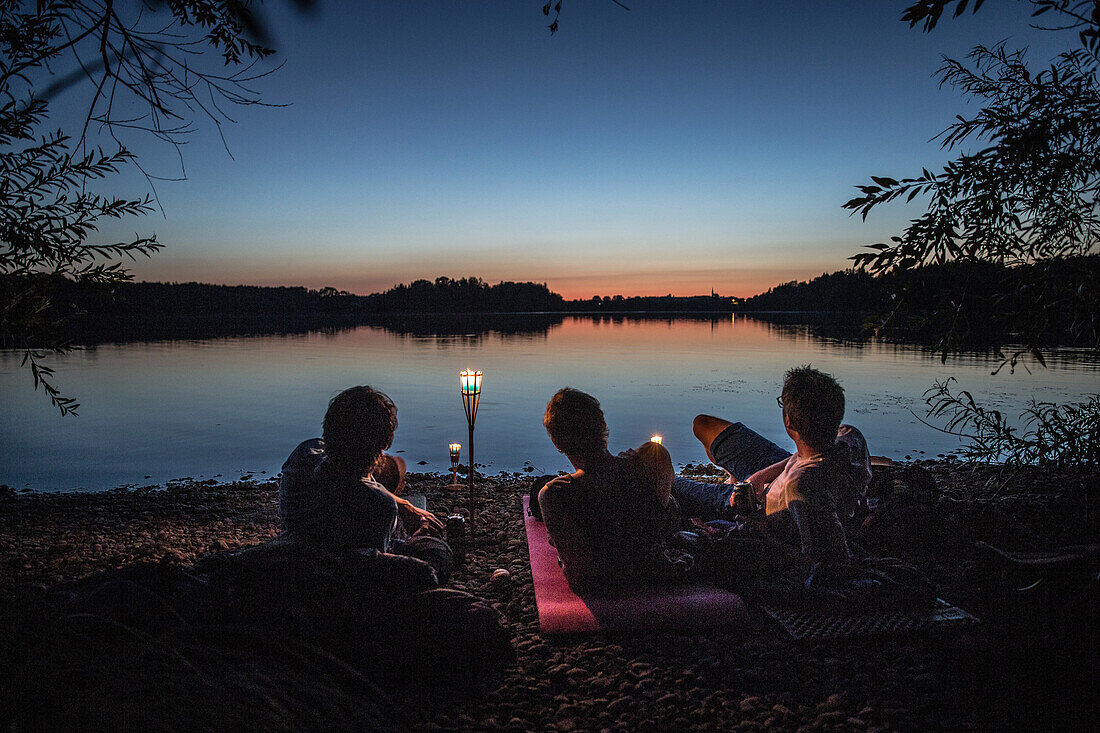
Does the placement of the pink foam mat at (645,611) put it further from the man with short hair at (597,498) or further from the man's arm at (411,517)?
the man's arm at (411,517)

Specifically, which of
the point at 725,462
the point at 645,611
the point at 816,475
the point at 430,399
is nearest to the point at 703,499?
the point at 725,462

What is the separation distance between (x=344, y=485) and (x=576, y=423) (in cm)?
116

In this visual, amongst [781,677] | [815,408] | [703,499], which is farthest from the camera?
[703,499]

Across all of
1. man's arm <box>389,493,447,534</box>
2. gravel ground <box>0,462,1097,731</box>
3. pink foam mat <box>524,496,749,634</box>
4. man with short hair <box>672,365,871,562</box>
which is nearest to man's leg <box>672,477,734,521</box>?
man with short hair <box>672,365,871,562</box>

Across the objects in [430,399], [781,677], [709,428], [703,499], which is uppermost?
[709,428]

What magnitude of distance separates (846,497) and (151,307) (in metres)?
109

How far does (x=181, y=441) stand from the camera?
11.8 metres

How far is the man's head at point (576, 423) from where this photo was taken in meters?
3.12

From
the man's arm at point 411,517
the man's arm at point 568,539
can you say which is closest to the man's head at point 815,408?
the man's arm at point 568,539

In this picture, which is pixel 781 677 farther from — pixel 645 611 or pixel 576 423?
pixel 576 423

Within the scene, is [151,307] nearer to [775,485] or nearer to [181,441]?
[181,441]

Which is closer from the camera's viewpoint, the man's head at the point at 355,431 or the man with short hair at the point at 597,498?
the man's head at the point at 355,431

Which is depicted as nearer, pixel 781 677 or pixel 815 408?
pixel 781 677

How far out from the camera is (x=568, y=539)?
3.26 meters
